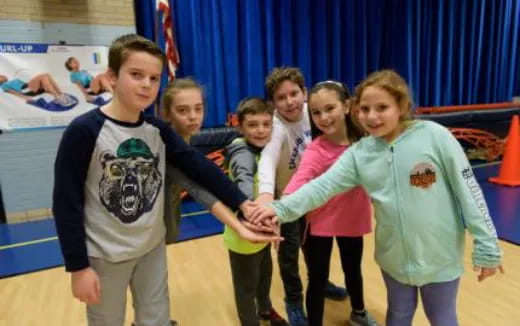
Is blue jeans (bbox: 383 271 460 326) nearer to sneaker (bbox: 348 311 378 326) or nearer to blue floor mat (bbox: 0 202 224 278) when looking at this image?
sneaker (bbox: 348 311 378 326)

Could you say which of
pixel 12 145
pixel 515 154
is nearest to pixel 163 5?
pixel 12 145

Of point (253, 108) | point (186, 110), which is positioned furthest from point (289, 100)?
point (186, 110)

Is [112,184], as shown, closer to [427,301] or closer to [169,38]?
[427,301]

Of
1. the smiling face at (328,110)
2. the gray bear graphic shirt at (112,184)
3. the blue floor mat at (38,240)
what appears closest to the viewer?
the gray bear graphic shirt at (112,184)

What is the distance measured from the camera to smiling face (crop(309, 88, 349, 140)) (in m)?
1.63

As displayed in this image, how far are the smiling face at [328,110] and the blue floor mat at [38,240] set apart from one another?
2.07 metres

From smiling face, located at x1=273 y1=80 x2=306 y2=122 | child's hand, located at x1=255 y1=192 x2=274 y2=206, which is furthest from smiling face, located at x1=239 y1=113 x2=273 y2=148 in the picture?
child's hand, located at x1=255 y1=192 x2=274 y2=206

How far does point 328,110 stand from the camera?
1.63 meters

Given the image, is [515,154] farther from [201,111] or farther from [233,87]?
[201,111]

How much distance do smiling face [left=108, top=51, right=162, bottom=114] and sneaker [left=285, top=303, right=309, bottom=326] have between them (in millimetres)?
1377

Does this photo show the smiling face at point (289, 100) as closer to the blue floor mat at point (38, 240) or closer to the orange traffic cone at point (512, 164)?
the blue floor mat at point (38, 240)

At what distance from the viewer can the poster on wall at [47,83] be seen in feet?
12.8

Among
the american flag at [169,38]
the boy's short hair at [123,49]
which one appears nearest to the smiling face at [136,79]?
the boy's short hair at [123,49]

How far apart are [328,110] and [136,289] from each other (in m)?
1.03
